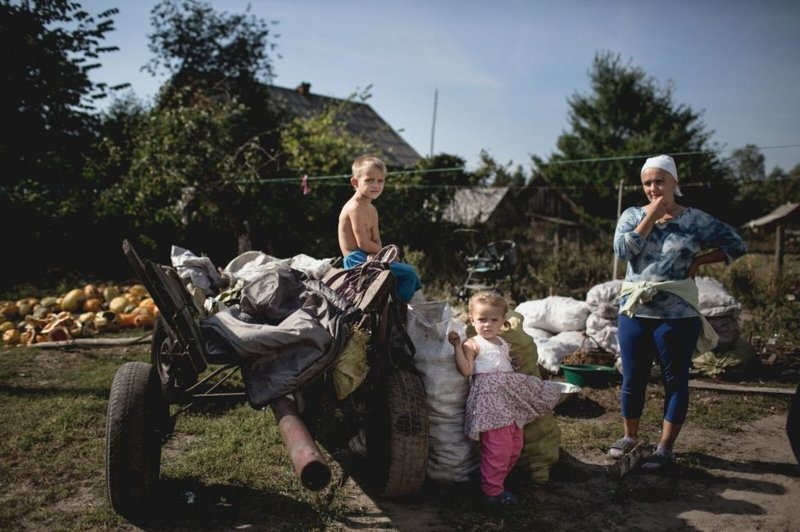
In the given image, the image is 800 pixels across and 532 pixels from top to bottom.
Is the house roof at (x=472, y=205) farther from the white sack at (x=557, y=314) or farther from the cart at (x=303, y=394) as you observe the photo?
the cart at (x=303, y=394)

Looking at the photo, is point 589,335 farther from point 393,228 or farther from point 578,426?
point 393,228

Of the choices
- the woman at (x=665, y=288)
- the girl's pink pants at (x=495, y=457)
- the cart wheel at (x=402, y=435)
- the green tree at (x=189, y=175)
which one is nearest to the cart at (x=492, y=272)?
the green tree at (x=189, y=175)

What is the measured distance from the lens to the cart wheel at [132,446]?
2.58m

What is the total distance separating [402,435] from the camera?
2818mm

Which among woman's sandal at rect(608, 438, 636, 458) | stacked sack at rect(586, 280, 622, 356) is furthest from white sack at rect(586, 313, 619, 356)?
woman's sandal at rect(608, 438, 636, 458)

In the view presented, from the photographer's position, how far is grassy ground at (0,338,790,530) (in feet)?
9.10

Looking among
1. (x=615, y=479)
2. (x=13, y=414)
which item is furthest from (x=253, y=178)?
(x=615, y=479)

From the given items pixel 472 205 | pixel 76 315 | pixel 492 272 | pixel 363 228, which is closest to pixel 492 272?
pixel 492 272

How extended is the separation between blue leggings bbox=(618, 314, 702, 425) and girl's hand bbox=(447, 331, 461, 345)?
1.16 m

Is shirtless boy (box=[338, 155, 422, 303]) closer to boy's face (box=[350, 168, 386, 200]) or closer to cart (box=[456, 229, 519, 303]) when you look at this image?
boy's face (box=[350, 168, 386, 200])

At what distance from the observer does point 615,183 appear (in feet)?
79.2

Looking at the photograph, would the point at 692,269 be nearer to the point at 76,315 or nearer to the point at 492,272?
the point at 492,272

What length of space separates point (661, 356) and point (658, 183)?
3.64 ft

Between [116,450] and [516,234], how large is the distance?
1191 centimetres
